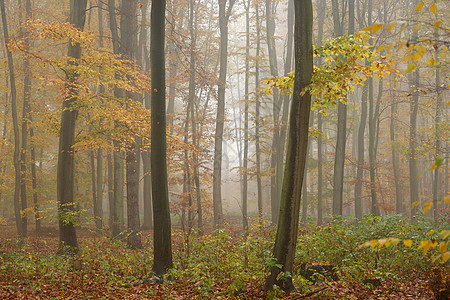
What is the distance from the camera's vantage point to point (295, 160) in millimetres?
5539

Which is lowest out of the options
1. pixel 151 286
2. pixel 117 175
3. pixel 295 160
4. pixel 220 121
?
pixel 151 286

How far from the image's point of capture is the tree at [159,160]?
6.65 m

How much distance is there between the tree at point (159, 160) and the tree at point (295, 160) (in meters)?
2.28

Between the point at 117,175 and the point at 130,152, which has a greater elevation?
the point at 130,152

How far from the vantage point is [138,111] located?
10.5 meters

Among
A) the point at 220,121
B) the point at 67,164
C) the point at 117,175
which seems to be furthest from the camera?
the point at 220,121

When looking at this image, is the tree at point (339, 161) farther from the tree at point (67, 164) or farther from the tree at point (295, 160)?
the tree at point (67, 164)

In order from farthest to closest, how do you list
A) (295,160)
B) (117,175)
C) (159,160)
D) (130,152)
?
1. (117,175)
2. (130,152)
3. (159,160)
4. (295,160)

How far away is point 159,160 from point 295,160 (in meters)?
2.80

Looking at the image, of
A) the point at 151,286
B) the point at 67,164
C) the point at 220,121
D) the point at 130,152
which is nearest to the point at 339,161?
the point at 220,121

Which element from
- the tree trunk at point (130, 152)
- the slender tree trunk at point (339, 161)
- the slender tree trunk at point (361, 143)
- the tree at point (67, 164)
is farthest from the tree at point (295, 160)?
the slender tree trunk at point (361, 143)

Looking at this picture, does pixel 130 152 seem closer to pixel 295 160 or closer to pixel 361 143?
pixel 295 160

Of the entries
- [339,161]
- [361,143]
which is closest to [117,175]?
[339,161]

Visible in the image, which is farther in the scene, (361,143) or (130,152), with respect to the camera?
(361,143)
